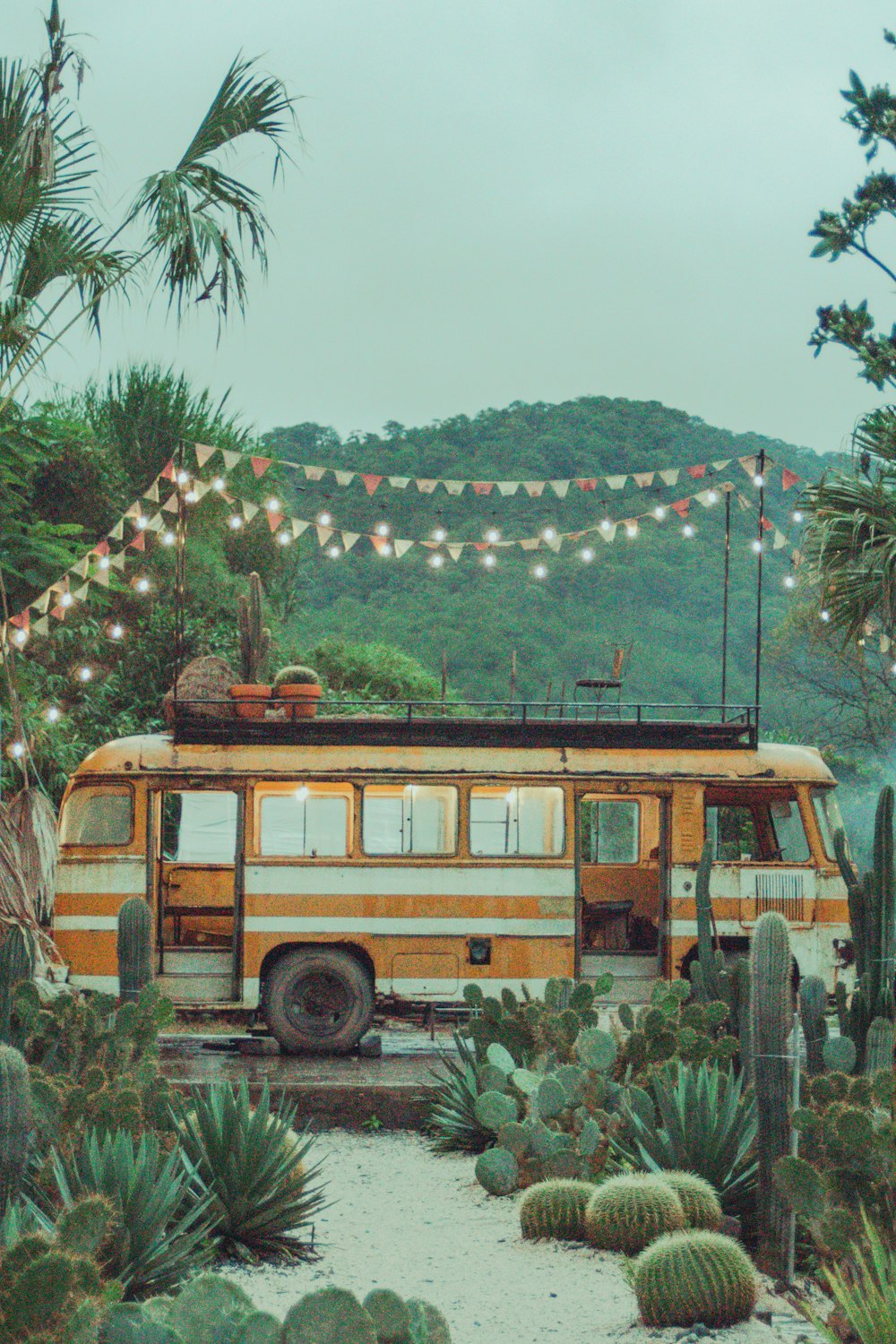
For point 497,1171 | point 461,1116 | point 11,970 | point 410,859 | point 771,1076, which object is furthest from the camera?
point 410,859

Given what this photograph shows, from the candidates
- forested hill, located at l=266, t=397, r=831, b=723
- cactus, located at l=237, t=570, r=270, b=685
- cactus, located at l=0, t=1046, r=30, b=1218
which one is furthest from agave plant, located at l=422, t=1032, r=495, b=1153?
forested hill, located at l=266, t=397, r=831, b=723

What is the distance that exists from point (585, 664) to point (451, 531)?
457 centimetres

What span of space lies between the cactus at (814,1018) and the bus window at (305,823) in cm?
574

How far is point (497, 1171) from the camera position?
7.35 metres

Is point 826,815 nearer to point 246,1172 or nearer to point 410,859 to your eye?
point 410,859

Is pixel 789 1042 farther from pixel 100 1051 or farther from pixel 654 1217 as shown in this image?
pixel 100 1051

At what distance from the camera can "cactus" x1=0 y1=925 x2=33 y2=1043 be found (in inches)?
290

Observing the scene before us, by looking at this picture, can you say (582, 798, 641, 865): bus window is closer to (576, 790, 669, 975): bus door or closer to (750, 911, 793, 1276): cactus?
(576, 790, 669, 975): bus door

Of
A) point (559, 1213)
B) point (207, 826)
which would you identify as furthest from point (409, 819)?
point (559, 1213)

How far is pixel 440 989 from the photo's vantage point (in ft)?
40.7

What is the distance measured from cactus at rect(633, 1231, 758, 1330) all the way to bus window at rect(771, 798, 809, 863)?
7.47m

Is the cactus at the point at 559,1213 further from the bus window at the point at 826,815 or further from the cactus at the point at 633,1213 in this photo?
the bus window at the point at 826,815

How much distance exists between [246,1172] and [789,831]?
298 inches

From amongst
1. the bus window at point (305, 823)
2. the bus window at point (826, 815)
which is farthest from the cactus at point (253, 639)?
the bus window at point (826, 815)
